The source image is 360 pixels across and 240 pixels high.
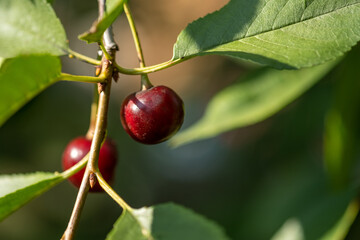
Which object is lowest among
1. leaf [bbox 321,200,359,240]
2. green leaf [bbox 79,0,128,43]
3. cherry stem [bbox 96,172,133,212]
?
leaf [bbox 321,200,359,240]

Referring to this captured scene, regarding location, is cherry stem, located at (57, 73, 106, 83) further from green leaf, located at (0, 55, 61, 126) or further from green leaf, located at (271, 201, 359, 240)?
green leaf, located at (271, 201, 359, 240)

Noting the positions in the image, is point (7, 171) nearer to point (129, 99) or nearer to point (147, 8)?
point (147, 8)

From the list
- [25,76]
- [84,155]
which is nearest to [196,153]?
[84,155]

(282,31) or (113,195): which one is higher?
(282,31)

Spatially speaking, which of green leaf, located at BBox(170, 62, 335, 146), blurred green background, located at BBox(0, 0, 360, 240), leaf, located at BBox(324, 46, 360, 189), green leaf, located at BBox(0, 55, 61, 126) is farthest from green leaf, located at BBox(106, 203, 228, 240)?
leaf, located at BBox(324, 46, 360, 189)

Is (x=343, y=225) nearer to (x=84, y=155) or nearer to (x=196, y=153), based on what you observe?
(x=84, y=155)

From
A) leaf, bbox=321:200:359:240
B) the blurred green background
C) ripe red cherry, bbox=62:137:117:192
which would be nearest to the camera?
ripe red cherry, bbox=62:137:117:192
